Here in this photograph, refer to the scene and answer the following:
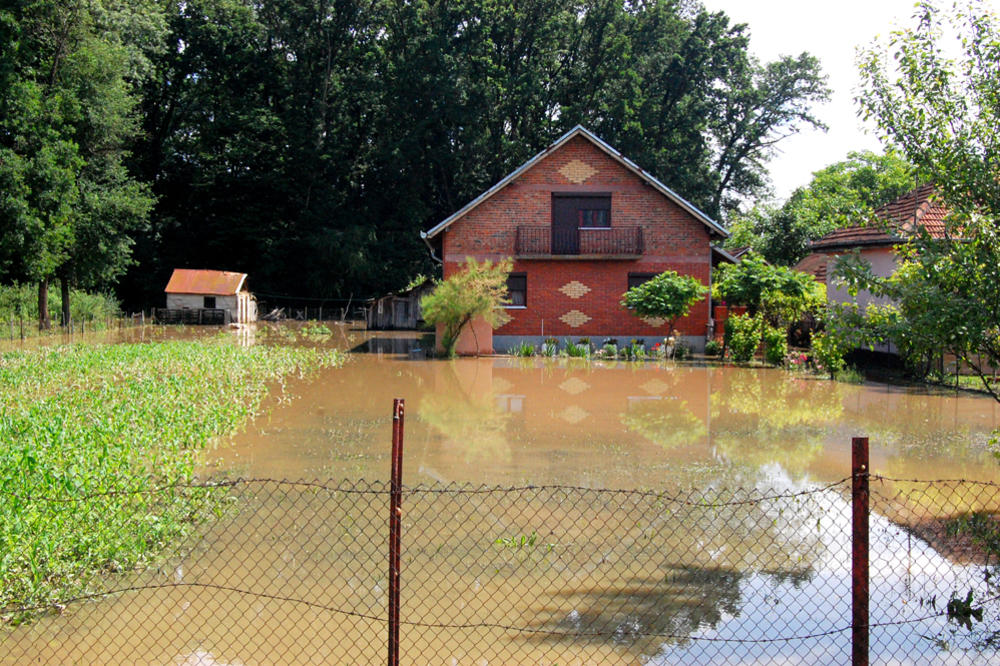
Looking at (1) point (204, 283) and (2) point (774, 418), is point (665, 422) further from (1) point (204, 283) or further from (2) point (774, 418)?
(1) point (204, 283)

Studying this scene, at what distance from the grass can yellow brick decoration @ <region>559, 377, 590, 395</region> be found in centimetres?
661

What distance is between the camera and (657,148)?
48156 mm

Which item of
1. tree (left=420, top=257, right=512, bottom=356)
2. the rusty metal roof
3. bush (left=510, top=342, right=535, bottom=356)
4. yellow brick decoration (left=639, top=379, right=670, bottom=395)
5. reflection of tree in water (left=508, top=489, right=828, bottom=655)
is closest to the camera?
reflection of tree in water (left=508, top=489, right=828, bottom=655)

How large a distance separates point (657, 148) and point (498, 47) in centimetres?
1022

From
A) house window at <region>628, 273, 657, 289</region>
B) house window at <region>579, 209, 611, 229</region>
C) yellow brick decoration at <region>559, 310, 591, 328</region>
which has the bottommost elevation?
yellow brick decoration at <region>559, 310, 591, 328</region>

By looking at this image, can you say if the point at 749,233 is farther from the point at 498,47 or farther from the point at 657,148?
the point at 498,47

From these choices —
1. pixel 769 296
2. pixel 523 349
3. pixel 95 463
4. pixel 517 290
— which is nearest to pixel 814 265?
pixel 769 296

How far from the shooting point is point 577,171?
30.0 meters

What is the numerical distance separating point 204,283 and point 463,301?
22.9 m

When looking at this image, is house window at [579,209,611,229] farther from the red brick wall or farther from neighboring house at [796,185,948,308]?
neighboring house at [796,185,948,308]

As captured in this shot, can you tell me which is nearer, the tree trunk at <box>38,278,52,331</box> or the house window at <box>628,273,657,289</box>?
the house window at <box>628,273,657,289</box>

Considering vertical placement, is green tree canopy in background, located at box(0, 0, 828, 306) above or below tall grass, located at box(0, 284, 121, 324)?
above

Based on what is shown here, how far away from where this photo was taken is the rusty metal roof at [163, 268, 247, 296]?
4466 centimetres

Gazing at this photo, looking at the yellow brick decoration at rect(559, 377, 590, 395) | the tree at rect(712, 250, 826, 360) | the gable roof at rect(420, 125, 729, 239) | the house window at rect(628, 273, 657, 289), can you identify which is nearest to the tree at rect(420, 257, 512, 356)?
the gable roof at rect(420, 125, 729, 239)
